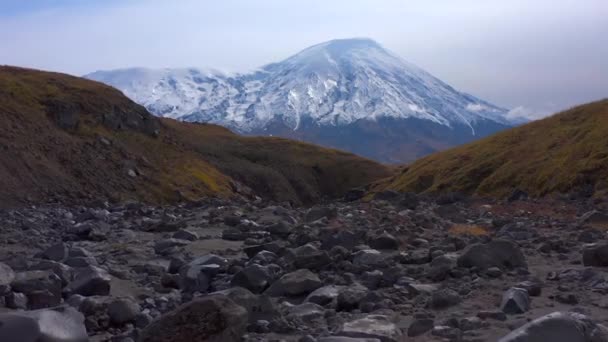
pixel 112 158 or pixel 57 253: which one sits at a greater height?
pixel 57 253

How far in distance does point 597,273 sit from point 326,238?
5.67 m

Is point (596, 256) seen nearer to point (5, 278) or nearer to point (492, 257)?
point (492, 257)

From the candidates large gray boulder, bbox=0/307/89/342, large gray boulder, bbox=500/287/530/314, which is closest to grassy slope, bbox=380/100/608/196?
large gray boulder, bbox=500/287/530/314

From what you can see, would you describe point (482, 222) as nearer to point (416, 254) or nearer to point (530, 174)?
point (416, 254)

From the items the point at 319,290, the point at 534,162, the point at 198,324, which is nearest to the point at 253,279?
the point at 319,290

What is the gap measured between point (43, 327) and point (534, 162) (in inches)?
1820

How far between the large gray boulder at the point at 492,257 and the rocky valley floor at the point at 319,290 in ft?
0.07

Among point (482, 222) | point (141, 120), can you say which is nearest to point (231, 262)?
point (482, 222)

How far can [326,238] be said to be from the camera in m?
14.5

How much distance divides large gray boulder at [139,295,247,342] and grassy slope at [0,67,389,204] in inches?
1146

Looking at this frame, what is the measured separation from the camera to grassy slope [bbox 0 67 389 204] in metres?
40.7

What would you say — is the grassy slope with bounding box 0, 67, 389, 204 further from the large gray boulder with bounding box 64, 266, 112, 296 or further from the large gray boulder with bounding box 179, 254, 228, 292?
the large gray boulder with bounding box 64, 266, 112, 296

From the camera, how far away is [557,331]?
6621 mm

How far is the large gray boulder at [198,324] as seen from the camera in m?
6.91
